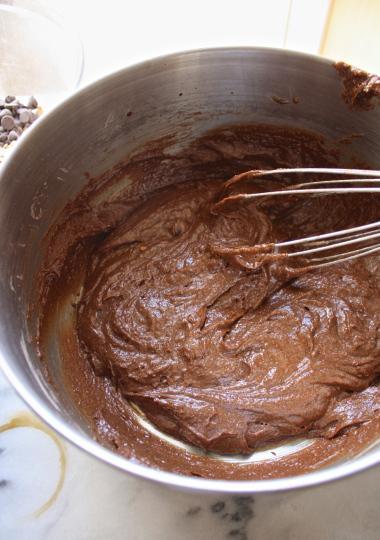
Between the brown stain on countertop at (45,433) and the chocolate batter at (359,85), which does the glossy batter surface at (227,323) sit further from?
the chocolate batter at (359,85)

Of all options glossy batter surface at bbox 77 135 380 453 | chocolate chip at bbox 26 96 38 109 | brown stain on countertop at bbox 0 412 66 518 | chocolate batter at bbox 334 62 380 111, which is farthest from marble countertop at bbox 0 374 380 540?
chocolate chip at bbox 26 96 38 109

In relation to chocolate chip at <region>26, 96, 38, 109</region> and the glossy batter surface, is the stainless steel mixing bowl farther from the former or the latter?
chocolate chip at <region>26, 96, 38, 109</region>

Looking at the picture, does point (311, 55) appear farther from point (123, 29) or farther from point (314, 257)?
point (123, 29)

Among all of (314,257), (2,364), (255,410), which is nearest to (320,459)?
(255,410)

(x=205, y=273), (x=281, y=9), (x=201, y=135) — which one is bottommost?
(x=205, y=273)

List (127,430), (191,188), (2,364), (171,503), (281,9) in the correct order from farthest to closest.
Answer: (281,9) → (191,188) → (127,430) → (171,503) → (2,364)

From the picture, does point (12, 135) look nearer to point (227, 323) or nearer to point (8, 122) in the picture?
point (8, 122)

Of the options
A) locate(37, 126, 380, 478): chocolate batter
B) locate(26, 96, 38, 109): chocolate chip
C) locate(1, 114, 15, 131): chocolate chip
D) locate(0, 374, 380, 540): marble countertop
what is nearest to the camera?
locate(0, 374, 380, 540): marble countertop
